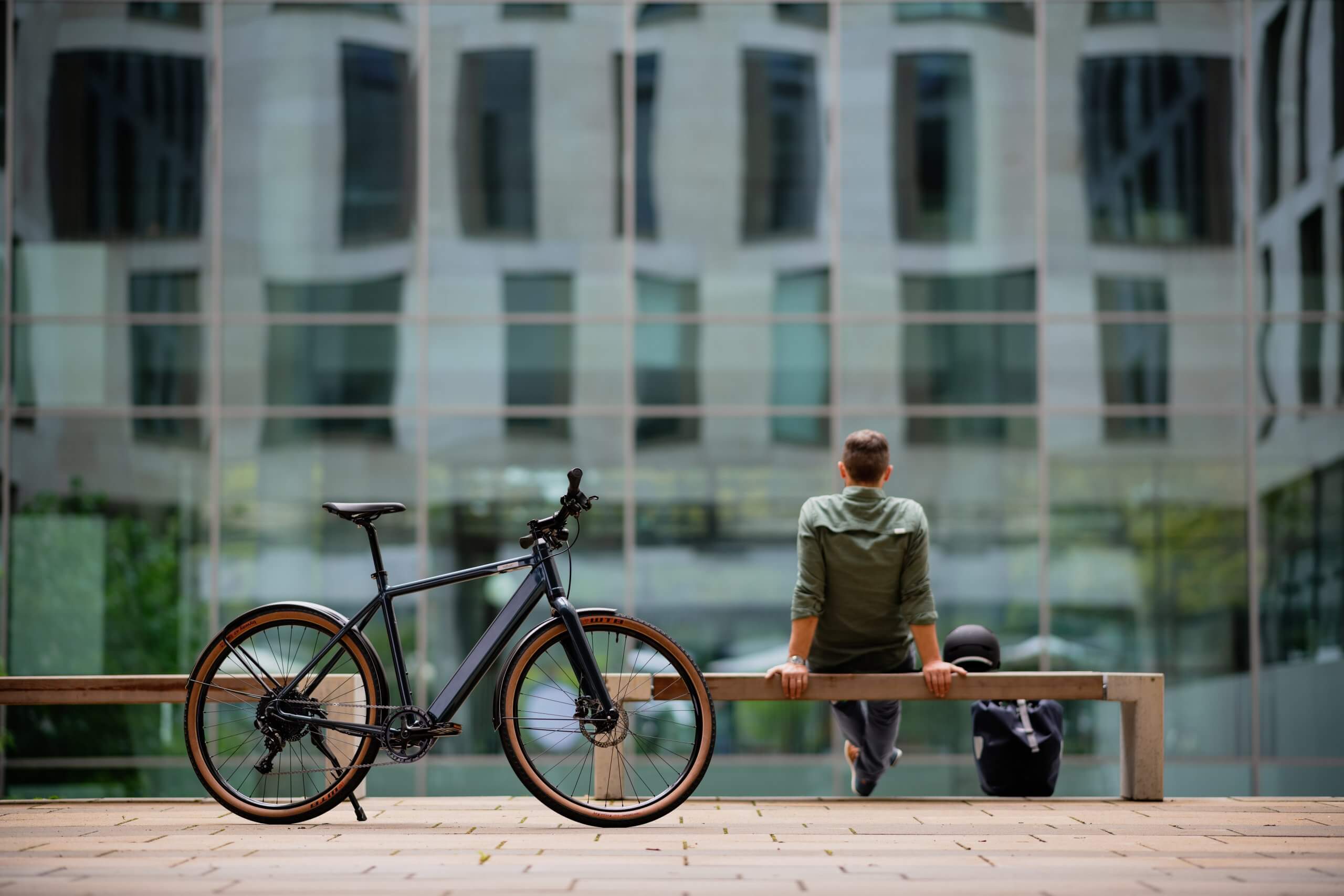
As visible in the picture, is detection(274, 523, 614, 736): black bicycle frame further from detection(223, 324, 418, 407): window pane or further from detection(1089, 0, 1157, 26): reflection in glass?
detection(1089, 0, 1157, 26): reflection in glass

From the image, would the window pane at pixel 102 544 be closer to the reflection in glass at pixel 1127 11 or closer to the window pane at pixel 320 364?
the window pane at pixel 320 364

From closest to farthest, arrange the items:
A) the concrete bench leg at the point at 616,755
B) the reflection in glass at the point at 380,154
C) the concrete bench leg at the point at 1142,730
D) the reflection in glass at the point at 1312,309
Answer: the concrete bench leg at the point at 616,755 → the concrete bench leg at the point at 1142,730 → the reflection in glass at the point at 1312,309 → the reflection in glass at the point at 380,154

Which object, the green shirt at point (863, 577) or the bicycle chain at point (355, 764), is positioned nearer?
the bicycle chain at point (355, 764)

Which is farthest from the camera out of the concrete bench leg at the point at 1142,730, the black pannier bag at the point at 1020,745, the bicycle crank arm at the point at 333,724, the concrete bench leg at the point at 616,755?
the black pannier bag at the point at 1020,745

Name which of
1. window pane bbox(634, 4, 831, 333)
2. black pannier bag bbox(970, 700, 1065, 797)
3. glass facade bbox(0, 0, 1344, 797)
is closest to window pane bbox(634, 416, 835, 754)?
glass facade bbox(0, 0, 1344, 797)

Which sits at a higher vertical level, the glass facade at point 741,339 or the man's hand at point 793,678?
the glass facade at point 741,339

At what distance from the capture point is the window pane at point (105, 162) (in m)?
12.5

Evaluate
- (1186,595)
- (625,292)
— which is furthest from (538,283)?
(1186,595)

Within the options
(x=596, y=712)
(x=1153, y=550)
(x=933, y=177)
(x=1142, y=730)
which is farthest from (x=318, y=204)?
(x=1142, y=730)

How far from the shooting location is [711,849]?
170 inches

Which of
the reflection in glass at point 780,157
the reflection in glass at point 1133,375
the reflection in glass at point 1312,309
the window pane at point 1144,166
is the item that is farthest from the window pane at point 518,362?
the reflection in glass at point 1312,309

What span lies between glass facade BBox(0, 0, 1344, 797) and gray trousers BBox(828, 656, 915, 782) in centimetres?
622

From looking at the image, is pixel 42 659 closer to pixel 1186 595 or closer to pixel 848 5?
pixel 848 5

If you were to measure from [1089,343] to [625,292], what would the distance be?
154 inches
